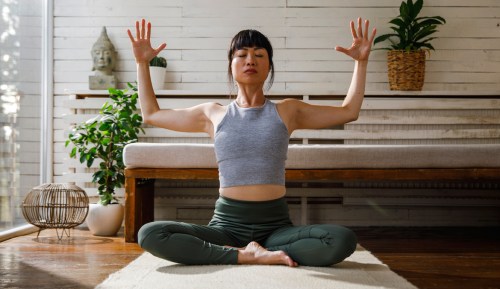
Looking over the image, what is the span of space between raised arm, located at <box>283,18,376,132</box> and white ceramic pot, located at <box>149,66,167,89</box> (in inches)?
71.8

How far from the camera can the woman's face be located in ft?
8.04

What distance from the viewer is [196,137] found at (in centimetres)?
418

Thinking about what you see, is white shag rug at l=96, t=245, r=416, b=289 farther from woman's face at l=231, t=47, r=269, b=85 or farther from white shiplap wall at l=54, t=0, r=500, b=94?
white shiplap wall at l=54, t=0, r=500, b=94

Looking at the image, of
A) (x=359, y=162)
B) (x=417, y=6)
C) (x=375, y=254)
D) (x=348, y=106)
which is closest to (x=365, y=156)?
(x=359, y=162)

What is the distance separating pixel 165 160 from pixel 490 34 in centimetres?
258

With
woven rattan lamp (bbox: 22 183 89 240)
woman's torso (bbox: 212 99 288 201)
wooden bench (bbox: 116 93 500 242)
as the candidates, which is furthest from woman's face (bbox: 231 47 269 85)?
woven rattan lamp (bbox: 22 183 89 240)

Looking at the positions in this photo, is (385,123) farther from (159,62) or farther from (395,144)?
(159,62)

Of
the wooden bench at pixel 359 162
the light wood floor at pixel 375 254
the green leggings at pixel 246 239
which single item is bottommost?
the light wood floor at pixel 375 254

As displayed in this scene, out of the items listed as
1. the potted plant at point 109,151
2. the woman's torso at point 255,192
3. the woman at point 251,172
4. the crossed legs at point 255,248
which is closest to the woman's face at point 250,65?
the woman at point 251,172

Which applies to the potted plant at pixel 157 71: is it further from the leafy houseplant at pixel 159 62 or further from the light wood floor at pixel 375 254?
the light wood floor at pixel 375 254

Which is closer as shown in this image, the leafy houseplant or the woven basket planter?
the woven basket planter

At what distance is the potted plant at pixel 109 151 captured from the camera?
145 inches

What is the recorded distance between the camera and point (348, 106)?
2.49 meters

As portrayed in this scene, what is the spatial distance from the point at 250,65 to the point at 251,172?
1.39 feet
